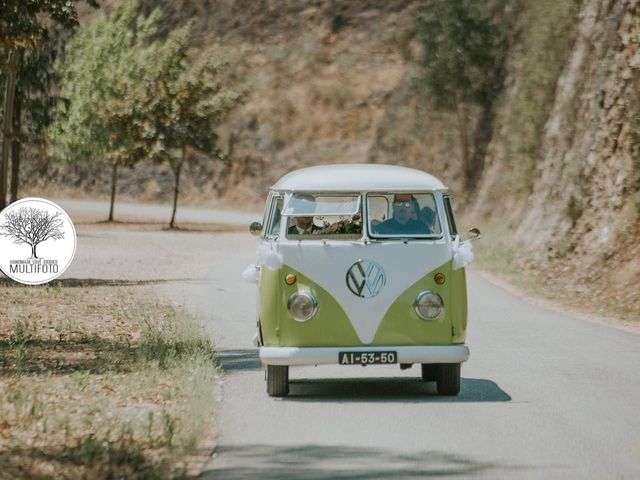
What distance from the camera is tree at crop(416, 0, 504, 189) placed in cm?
5447

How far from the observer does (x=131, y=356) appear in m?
13.9

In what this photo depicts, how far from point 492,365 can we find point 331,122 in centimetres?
5975

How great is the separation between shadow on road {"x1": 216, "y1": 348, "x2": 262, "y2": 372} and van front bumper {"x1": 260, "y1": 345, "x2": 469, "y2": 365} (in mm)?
2277

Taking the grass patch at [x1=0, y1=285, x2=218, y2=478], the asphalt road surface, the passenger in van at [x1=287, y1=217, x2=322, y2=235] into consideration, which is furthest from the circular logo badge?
the passenger in van at [x1=287, y1=217, x2=322, y2=235]

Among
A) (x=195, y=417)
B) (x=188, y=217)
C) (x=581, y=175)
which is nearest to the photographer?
(x=195, y=417)

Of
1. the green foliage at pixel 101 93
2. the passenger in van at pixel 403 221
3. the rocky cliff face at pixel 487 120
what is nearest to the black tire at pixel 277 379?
the passenger in van at pixel 403 221

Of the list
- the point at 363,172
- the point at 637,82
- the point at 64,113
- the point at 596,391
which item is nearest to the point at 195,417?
the point at 363,172

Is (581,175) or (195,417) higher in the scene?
(581,175)

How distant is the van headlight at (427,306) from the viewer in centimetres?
1116

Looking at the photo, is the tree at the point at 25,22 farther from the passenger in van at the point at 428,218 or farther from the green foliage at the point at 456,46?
the green foliage at the point at 456,46

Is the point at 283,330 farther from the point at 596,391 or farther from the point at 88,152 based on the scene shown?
the point at 88,152

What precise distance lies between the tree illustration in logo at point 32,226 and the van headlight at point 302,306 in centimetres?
857

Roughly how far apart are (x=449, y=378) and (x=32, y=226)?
9582 millimetres

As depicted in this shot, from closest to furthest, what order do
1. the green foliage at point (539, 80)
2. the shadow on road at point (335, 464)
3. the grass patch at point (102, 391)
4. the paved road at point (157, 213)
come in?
the shadow on road at point (335, 464)
the grass patch at point (102, 391)
the green foliage at point (539, 80)
the paved road at point (157, 213)
